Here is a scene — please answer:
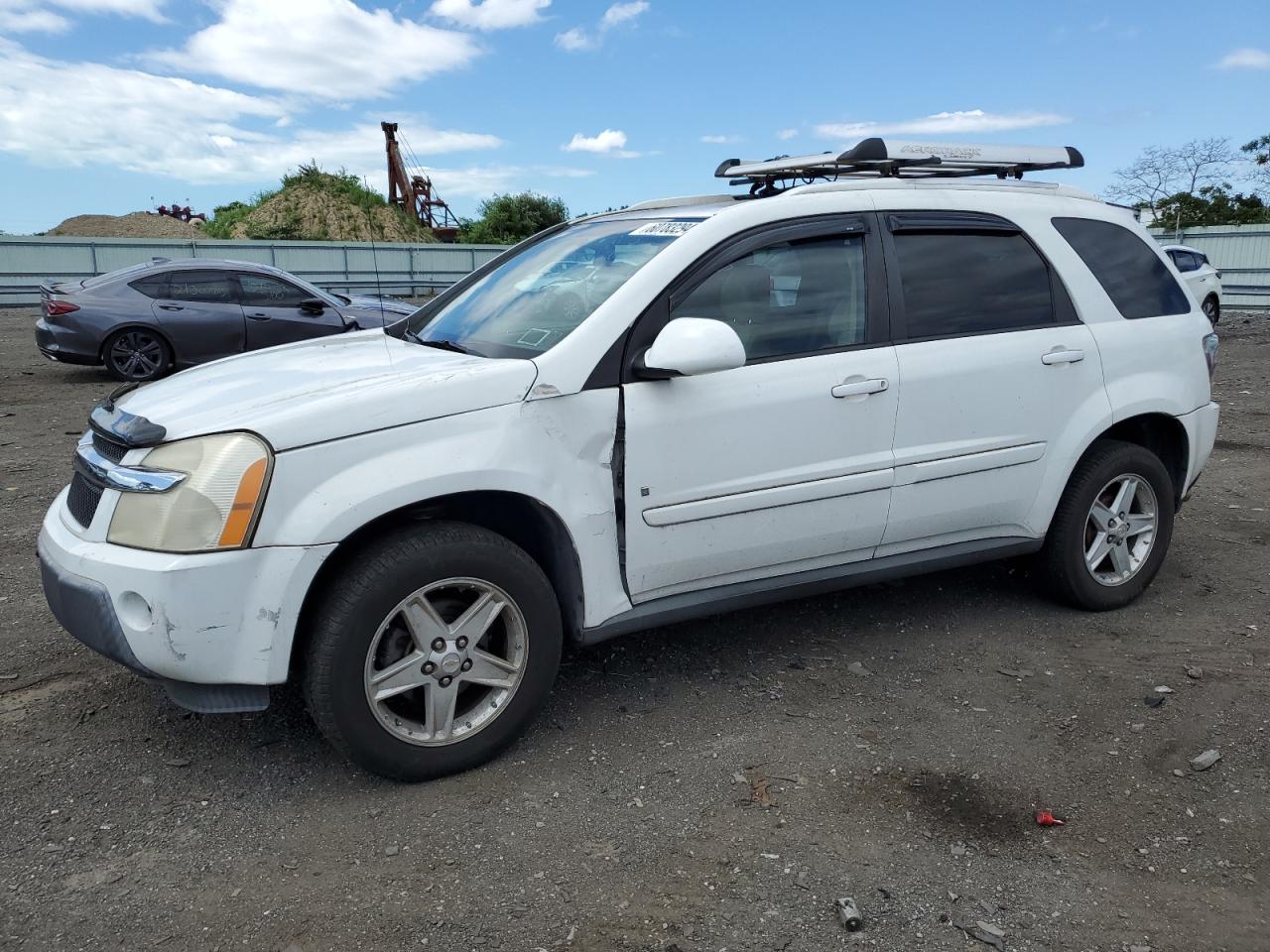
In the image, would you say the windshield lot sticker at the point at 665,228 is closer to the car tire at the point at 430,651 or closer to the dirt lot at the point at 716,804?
the car tire at the point at 430,651

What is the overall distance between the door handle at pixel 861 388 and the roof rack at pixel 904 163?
84 centimetres

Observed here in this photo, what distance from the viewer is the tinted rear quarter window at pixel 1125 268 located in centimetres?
450

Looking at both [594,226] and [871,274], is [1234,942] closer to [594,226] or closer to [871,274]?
[871,274]

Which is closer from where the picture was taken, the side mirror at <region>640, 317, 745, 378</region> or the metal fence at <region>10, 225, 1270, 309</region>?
the side mirror at <region>640, 317, 745, 378</region>

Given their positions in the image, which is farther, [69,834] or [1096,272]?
[1096,272]

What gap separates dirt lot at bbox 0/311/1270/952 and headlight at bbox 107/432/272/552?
87 cm

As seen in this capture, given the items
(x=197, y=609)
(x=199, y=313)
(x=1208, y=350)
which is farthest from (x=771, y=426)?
(x=199, y=313)

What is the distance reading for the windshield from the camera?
11.8 feet

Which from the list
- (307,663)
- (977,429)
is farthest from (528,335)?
(977,429)

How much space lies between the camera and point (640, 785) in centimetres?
328

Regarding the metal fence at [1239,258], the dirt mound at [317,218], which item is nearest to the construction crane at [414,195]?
the dirt mound at [317,218]

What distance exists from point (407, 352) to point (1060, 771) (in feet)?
8.57

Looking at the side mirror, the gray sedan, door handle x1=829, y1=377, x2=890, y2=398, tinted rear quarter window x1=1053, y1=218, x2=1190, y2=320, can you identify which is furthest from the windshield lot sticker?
the gray sedan

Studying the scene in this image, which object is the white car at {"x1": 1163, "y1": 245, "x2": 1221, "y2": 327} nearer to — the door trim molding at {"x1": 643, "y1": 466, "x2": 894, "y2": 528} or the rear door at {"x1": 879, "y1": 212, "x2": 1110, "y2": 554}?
the rear door at {"x1": 879, "y1": 212, "x2": 1110, "y2": 554}
